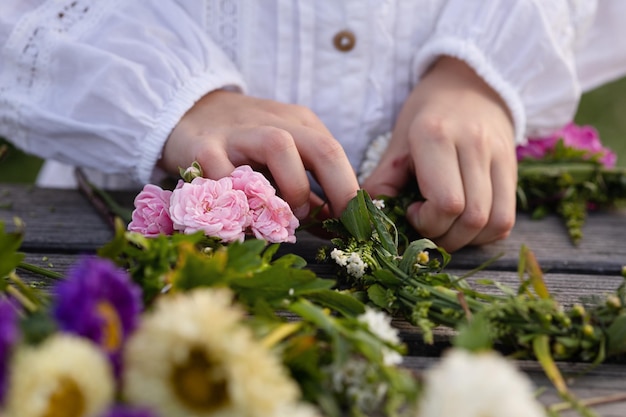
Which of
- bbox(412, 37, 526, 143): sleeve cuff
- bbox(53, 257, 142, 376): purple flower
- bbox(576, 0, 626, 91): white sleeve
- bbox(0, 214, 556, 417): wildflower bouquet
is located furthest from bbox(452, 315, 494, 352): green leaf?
bbox(576, 0, 626, 91): white sleeve

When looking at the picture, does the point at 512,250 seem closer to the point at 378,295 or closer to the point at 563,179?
the point at 563,179

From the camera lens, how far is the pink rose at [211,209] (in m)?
0.72

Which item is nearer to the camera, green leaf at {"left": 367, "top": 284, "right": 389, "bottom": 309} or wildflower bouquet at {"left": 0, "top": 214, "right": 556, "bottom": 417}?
wildflower bouquet at {"left": 0, "top": 214, "right": 556, "bottom": 417}

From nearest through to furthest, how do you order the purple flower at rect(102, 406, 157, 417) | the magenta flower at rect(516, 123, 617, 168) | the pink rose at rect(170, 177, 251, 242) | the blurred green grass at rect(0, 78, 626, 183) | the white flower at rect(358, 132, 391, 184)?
the purple flower at rect(102, 406, 157, 417) → the pink rose at rect(170, 177, 251, 242) → the white flower at rect(358, 132, 391, 184) → the magenta flower at rect(516, 123, 617, 168) → the blurred green grass at rect(0, 78, 626, 183)

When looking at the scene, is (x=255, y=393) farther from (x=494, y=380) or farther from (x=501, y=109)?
(x=501, y=109)

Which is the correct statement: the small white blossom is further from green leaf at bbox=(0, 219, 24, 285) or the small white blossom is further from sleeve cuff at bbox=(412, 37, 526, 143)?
sleeve cuff at bbox=(412, 37, 526, 143)

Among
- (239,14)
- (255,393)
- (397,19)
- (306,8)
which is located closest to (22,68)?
(239,14)

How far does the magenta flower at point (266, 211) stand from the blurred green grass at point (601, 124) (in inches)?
75.5

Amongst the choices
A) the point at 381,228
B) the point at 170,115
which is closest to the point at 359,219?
the point at 381,228

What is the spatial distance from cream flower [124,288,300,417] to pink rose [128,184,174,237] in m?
0.36

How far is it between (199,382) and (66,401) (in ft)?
0.23

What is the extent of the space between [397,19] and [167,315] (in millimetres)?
894

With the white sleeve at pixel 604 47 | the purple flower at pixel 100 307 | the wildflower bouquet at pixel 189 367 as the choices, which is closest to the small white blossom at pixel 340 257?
the wildflower bouquet at pixel 189 367

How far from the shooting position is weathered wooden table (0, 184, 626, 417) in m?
0.62
